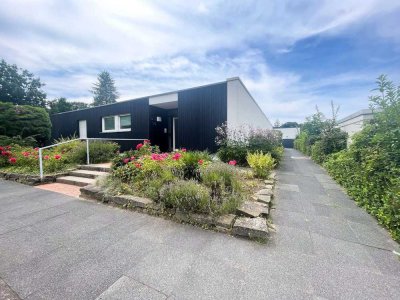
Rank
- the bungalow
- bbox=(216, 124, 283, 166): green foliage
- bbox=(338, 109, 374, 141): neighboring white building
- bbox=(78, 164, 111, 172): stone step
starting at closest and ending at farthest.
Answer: bbox=(338, 109, 374, 141): neighboring white building → bbox=(78, 164, 111, 172): stone step → bbox=(216, 124, 283, 166): green foliage → the bungalow

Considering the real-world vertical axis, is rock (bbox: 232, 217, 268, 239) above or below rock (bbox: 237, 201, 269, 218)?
below

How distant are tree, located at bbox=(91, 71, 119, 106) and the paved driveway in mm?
42571

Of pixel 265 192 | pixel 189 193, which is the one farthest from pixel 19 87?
pixel 265 192

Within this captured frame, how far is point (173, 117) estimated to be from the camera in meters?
10.1

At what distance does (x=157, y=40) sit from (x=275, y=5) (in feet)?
12.1

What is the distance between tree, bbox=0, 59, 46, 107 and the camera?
1037 inches

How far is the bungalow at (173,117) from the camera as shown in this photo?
7066mm

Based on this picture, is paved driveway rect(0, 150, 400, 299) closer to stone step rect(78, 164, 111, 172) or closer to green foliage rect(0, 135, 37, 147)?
stone step rect(78, 164, 111, 172)

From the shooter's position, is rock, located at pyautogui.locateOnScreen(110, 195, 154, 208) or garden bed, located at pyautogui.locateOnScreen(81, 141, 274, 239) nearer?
garden bed, located at pyautogui.locateOnScreen(81, 141, 274, 239)

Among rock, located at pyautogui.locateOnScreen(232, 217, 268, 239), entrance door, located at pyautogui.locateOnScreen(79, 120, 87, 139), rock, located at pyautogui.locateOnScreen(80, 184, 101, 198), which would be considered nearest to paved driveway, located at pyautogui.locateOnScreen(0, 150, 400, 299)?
rock, located at pyautogui.locateOnScreen(232, 217, 268, 239)

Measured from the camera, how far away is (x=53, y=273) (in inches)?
67.4

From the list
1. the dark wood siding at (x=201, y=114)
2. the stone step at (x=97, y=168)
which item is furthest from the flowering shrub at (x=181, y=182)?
the dark wood siding at (x=201, y=114)

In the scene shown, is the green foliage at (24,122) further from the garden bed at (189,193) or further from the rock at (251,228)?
the rock at (251,228)

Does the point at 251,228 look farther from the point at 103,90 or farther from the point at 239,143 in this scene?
the point at 103,90
